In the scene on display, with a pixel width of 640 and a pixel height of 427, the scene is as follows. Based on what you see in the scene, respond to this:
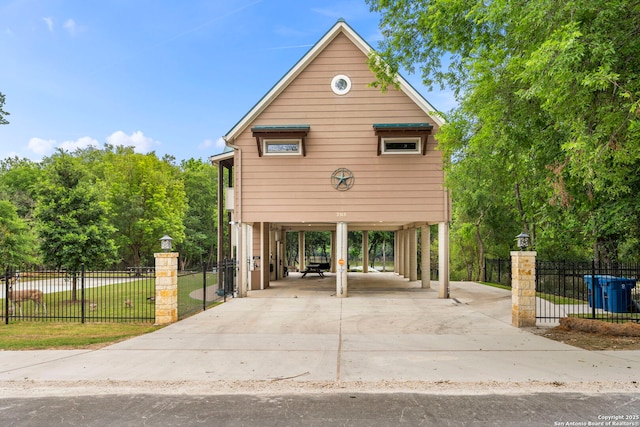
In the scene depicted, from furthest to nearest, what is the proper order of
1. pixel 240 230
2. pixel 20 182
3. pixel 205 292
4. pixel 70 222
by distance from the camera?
pixel 20 182 → pixel 240 230 → pixel 70 222 → pixel 205 292

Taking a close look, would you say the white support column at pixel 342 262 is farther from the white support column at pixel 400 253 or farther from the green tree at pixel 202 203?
the green tree at pixel 202 203

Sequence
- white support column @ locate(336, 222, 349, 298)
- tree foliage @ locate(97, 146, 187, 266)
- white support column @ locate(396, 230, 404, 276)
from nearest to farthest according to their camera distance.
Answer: white support column @ locate(336, 222, 349, 298) < white support column @ locate(396, 230, 404, 276) < tree foliage @ locate(97, 146, 187, 266)

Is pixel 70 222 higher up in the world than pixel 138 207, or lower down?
lower down

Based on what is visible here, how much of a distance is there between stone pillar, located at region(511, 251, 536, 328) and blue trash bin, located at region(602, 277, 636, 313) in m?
3.79

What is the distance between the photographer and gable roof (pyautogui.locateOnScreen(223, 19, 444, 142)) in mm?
15031

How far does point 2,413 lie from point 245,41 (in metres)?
32.7

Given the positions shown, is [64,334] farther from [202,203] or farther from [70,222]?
[202,203]

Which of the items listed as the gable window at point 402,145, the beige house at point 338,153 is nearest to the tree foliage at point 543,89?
the gable window at point 402,145

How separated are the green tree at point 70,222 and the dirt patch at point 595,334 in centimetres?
1498

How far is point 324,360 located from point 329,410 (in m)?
2.05

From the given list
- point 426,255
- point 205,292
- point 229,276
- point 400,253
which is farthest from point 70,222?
point 400,253

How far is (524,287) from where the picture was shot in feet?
31.4

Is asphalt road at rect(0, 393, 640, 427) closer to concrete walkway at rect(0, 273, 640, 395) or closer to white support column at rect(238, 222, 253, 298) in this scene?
concrete walkway at rect(0, 273, 640, 395)

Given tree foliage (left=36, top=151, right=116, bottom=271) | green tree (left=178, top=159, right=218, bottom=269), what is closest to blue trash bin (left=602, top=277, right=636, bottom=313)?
tree foliage (left=36, top=151, right=116, bottom=271)
